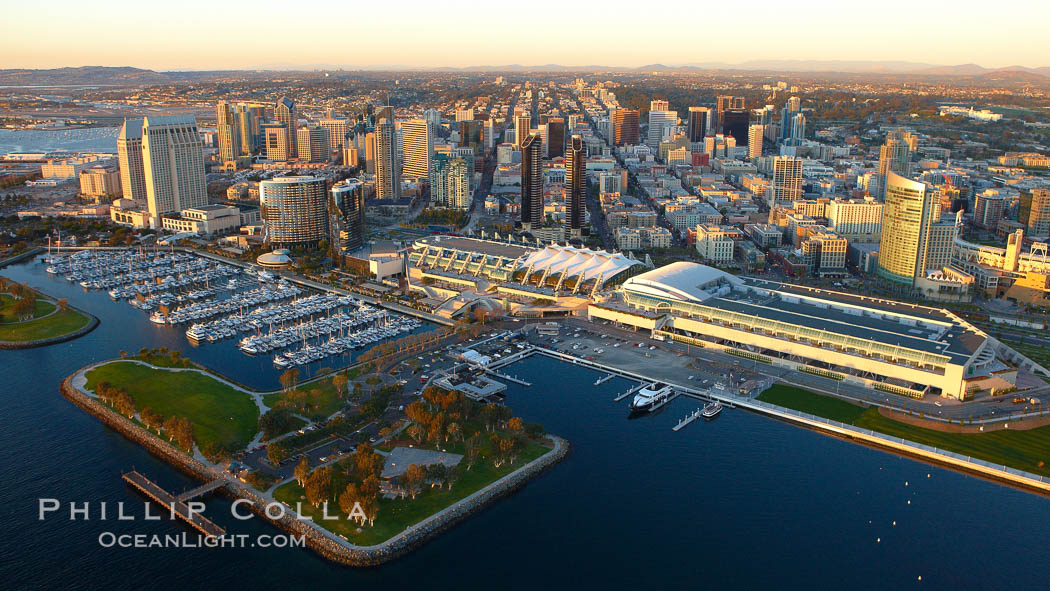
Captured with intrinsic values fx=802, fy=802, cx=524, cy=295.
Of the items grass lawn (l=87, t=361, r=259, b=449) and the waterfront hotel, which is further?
the waterfront hotel

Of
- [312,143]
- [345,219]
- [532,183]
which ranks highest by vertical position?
[312,143]

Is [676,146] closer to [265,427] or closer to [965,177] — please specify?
[965,177]

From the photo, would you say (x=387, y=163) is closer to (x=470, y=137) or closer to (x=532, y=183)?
(x=532, y=183)

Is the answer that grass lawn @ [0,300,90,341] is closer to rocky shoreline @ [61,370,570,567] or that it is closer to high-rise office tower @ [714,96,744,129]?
rocky shoreline @ [61,370,570,567]

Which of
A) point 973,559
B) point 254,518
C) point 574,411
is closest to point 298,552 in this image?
point 254,518

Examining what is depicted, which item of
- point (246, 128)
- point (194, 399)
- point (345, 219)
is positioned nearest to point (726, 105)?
point (246, 128)

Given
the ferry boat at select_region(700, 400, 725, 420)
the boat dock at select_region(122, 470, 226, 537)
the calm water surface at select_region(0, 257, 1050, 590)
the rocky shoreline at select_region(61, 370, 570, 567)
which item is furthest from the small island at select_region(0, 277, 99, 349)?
the ferry boat at select_region(700, 400, 725, 420)
